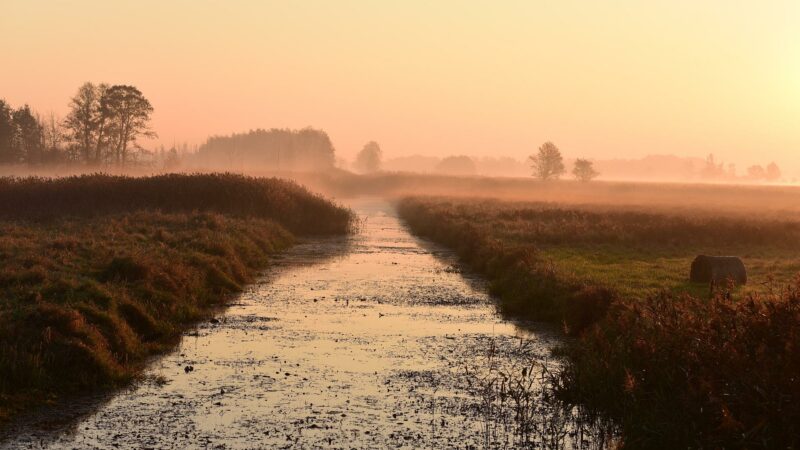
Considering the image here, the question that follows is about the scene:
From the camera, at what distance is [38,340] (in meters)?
15.0

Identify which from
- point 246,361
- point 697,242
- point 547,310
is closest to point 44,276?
point 246,361

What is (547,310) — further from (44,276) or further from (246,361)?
(44,276)

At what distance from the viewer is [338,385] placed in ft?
48.9

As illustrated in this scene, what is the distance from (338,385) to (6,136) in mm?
115162

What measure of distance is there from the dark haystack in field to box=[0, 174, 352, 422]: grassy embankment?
16.7 m

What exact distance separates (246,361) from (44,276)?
285 inches

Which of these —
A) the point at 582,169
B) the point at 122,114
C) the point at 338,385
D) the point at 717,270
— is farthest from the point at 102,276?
the point at 582,169

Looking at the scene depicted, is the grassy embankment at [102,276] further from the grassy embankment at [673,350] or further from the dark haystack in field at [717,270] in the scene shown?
the dark haystack in field at [717,270]

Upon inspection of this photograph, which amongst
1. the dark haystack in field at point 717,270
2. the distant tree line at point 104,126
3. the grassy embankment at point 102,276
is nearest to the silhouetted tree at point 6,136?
the distant tree line at point 104,126

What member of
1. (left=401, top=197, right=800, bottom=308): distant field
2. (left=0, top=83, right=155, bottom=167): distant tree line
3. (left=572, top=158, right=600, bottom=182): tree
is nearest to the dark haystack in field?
(left=401, top=197, right=800, bottom=308): distant field

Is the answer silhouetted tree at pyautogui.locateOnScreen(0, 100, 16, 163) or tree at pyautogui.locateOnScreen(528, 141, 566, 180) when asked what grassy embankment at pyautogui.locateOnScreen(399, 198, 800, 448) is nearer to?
silhouetted tree at pyautogui.locateOnScreen(0, 100, 16, 163)

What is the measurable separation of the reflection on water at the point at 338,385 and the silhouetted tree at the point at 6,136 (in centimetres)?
10330

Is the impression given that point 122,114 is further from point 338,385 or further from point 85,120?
point 338,385

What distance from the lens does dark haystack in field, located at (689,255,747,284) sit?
85.8ft
